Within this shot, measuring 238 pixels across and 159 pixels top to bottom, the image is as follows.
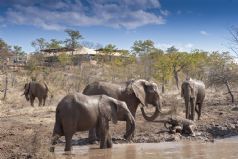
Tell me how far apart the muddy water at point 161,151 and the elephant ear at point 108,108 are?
92cm

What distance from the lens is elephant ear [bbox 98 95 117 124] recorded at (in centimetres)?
1300

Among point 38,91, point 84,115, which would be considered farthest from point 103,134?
point 38,91

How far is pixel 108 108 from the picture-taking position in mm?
13156

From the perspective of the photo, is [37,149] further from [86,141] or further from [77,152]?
[86,141]

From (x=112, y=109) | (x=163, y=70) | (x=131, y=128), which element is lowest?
(x=131, y=128)

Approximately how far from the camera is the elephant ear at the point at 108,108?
42.7ft

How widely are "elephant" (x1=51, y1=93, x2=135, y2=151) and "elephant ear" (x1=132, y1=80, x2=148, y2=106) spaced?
2731mm

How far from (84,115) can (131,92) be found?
3.95 metres

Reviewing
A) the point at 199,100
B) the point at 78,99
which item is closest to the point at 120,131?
the point at 78,99

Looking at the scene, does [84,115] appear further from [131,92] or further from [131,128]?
[131,92]

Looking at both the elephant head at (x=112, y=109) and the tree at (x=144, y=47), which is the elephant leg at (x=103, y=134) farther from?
the tree at (x=144, y=47)

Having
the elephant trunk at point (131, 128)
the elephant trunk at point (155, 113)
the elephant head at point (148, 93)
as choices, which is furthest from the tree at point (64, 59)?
the elephant trunk at point (131, 128)

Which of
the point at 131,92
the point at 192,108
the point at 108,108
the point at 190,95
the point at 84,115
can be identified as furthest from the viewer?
the point at 190,95

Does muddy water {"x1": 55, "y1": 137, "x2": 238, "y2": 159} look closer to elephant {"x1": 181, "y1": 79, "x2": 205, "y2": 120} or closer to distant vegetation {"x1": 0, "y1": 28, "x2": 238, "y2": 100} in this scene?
elephant {"x1": 181, "y1": 79, "x2": 205, "y2": 120}
